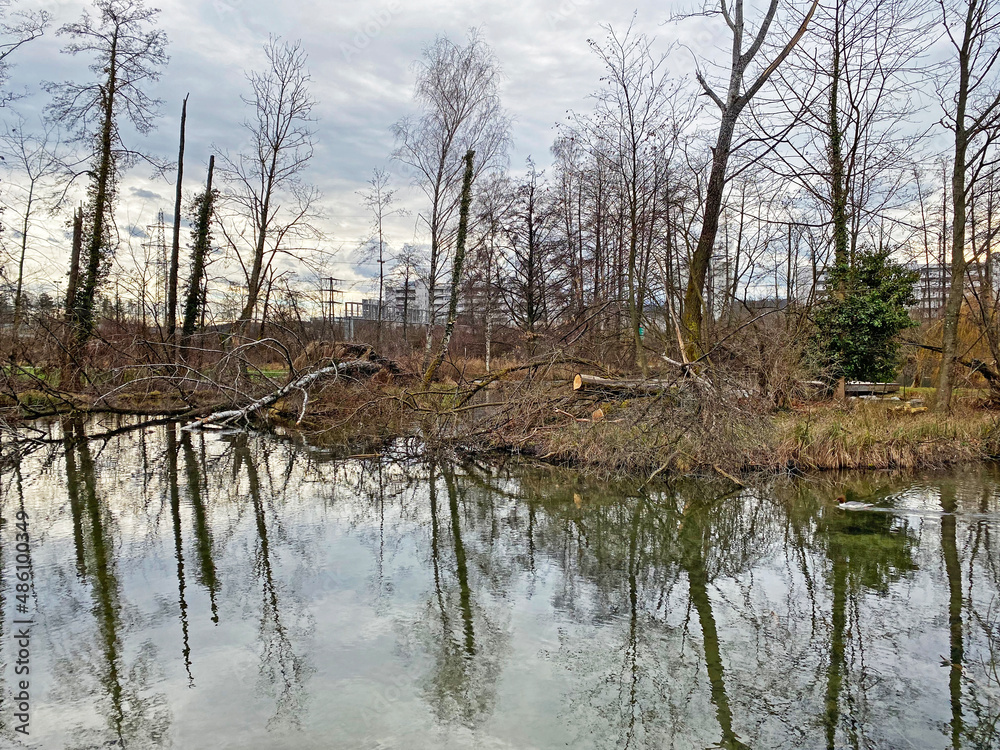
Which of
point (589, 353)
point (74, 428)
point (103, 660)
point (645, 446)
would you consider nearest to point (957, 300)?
point (589, 353)

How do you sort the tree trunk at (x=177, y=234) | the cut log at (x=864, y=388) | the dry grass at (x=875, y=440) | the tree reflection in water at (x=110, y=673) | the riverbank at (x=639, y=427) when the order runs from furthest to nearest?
the tree trunk at (x=177, y=234), the cut log at (x=864, y=388), the dry grass at (x=875, y=440), the riverbank at (x=639, y=427), the tree reflection in water at (x=110, y=673)

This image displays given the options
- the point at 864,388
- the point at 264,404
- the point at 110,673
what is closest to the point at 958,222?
the point at 864,388

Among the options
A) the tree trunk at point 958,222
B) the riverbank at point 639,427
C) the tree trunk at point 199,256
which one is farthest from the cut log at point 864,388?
the tree trunk at point 199,256

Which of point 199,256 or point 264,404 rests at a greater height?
point 199,256

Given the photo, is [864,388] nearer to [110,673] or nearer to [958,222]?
[958,222]

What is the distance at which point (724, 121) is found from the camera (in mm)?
13875

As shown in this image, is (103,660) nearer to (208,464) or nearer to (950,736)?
(950,736)

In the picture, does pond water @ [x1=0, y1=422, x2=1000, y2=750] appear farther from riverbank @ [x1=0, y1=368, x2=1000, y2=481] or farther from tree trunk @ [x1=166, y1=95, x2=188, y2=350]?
tree trunk @ [x1=166, y1=95, x2=188, y2=350]

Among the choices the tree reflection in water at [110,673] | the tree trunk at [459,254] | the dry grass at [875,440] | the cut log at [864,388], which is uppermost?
the tree trunk at [459,254]

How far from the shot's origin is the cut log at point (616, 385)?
1006 centimetres

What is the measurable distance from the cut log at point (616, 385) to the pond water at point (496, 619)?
1974 mm

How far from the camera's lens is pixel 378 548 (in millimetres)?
6375

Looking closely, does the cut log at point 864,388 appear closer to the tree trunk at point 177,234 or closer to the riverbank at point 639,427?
the riverbank at point 639,427

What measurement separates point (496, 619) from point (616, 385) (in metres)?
6.62
